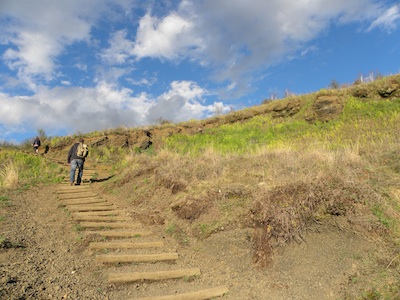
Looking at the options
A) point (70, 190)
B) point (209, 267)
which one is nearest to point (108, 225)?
point (209, 267)

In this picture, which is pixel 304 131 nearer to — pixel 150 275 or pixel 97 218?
pixel 97 218

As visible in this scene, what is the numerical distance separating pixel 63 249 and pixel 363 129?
507 inches

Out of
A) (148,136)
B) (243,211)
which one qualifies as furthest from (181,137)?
(243,211)

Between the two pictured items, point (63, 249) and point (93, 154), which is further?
point (93, 154)

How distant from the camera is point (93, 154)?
18.9 metres

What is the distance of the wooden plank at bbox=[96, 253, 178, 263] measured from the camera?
4.97m

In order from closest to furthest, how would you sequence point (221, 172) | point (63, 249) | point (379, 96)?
point (63, 249) < point (221, 172) < point (379, 96)

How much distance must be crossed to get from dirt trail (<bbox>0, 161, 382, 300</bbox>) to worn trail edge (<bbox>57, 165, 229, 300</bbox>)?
3cm

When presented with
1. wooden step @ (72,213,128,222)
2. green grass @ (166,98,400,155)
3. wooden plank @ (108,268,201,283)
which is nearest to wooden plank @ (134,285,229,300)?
wooden plank @ (108,268,201,283)

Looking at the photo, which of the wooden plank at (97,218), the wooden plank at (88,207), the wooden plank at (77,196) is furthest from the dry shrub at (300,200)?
the wooden plank at (77,196)

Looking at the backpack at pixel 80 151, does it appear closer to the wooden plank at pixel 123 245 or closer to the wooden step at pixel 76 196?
the wooden step at pixel 76 196

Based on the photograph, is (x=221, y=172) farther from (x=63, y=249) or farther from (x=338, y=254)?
(x=63, y=249)

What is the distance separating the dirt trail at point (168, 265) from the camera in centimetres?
423

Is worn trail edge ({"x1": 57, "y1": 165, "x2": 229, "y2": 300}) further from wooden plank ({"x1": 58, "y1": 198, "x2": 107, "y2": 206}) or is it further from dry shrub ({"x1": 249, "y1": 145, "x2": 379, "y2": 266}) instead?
dry shrub ({"x1": 249, "y1": 145, "x2": 379, "y2": 266})
